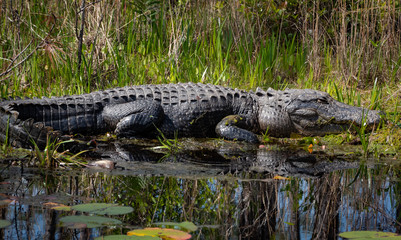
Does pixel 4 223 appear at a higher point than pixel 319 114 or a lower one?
lower

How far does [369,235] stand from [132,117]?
3561 millimetres

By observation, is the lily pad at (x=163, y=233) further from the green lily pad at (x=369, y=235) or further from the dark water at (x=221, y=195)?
the green lily pad at (x=369, y=235)

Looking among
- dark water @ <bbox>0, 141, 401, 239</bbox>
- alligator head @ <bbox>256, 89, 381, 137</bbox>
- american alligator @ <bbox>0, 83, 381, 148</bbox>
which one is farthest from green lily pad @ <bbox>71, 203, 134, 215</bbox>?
alligator head @ <bbox>256, 89, 381, 137</bbox>

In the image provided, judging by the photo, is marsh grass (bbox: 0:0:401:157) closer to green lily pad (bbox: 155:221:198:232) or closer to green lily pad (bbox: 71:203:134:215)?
green lily pad (bbox: 71:203:134:215)

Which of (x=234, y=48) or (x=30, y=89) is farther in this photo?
(x=234, y=48)

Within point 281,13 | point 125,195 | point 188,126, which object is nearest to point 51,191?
point 125,195

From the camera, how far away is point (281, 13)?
8648 mm

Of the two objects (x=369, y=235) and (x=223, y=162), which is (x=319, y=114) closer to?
(x=223, y=162)

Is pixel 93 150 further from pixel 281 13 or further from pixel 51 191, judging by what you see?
pixel 281 13

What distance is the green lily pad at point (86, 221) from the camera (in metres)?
2.24

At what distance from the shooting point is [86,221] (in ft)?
7.47

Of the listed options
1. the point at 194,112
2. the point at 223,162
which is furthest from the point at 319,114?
the point at 223,162

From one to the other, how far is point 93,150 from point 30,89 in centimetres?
254

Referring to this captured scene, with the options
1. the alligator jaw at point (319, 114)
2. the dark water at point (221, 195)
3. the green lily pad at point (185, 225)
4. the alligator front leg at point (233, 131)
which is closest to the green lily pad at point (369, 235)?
the dark water at point (221, 195)
